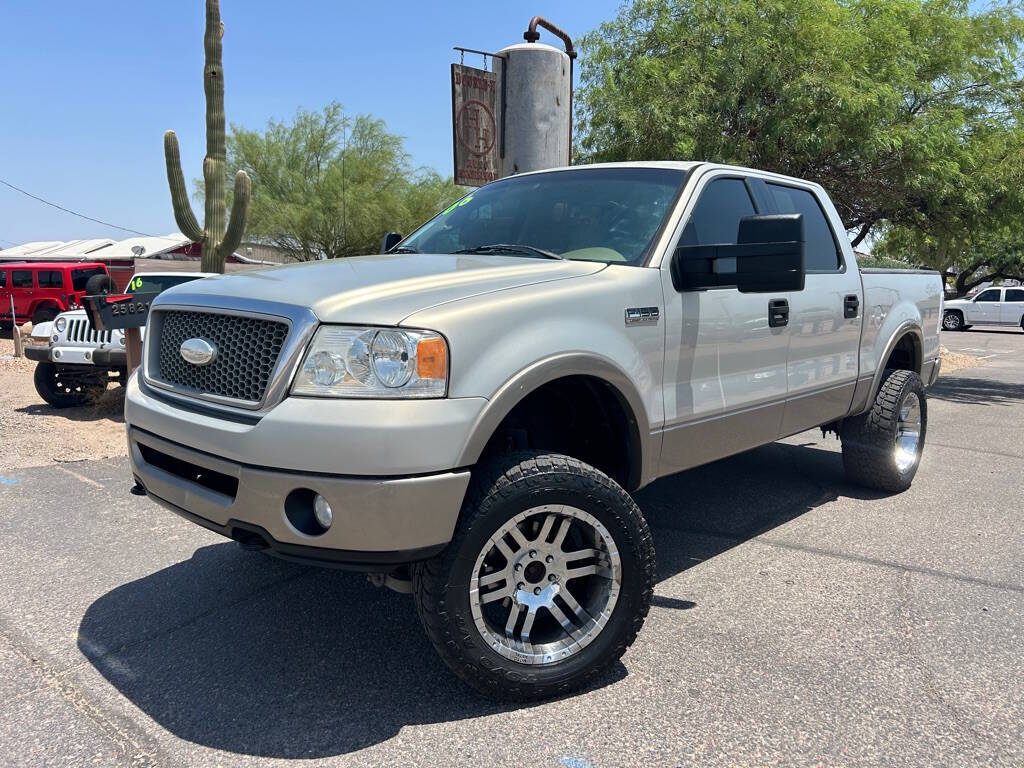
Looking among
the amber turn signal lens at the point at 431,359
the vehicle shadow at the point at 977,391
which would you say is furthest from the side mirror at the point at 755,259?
the vehicle shadow at the point at 977,391

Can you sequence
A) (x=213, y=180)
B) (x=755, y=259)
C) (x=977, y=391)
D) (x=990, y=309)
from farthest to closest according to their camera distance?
(x=990, y=309), (x=213, y=180), (x=977, y=391), (x=755, y=259)

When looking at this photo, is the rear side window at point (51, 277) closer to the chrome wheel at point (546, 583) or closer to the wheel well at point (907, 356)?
the wheel well at point (907, 356)

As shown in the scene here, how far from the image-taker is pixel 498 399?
259cm

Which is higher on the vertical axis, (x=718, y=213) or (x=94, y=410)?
(x=718, y=213)

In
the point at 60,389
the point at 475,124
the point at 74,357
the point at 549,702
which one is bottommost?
the point at 549,702

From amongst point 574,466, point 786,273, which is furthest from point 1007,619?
point 574,466

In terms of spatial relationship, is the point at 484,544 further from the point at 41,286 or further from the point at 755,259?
the point at 41,286

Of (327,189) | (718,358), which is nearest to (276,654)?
(718,358)

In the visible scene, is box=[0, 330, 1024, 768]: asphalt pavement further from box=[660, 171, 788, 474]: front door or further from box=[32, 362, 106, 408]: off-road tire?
box=[32, 362, 106, 408]: off-road tire

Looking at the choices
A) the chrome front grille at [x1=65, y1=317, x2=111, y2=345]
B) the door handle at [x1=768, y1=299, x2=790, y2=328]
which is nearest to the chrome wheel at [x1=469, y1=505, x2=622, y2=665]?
the door handle at [x1=768, y1=299, x2=790, y2=328]

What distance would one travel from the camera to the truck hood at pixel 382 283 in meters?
2.53

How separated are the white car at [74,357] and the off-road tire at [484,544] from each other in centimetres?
626

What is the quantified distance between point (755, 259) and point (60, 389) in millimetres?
8313

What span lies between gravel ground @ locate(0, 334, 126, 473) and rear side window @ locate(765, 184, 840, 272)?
541 cm
